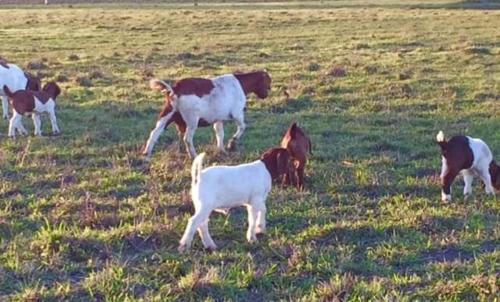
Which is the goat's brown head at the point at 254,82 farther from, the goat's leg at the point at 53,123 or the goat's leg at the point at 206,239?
the goat's leg at the point at 206,239

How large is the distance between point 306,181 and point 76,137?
4669mm

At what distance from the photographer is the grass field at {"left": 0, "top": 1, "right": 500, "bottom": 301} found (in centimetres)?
683

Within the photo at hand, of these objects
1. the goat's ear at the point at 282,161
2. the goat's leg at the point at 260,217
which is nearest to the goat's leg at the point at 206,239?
the goat's leg at the point at 260,217

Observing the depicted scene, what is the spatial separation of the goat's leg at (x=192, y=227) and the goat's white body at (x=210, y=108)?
411cm

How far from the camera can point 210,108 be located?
1165 cm

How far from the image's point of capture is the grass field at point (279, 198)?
22.4ft

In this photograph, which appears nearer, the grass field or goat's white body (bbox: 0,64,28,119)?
the grass field

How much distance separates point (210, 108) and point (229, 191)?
417cm

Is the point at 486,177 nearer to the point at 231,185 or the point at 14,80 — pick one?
the point at 231,185

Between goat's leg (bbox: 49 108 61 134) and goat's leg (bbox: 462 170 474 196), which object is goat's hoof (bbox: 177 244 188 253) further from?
goat's leg (bbox: 49 108 61 134)

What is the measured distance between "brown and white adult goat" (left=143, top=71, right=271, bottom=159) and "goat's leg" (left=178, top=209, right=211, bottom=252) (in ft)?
13.3

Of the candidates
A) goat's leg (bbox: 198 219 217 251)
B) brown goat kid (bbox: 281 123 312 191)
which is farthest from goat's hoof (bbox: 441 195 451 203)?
goat's leg (bbox: 198 219 217 251)

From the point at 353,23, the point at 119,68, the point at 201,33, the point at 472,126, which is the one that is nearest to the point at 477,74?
the point at 472,126

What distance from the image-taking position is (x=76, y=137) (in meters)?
13.4
